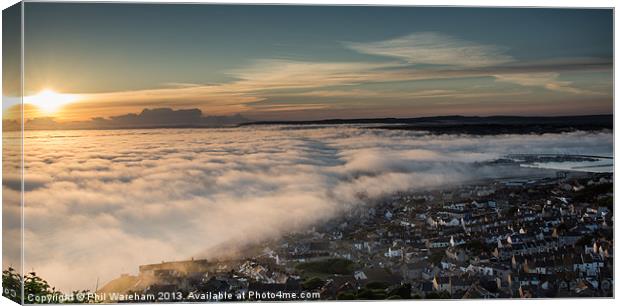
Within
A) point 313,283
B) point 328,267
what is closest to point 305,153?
point 328,267

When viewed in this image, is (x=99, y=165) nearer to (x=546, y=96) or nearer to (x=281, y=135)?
(x=281, y=135)

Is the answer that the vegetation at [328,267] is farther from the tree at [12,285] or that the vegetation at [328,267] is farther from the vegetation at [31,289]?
the tree at [12,285]

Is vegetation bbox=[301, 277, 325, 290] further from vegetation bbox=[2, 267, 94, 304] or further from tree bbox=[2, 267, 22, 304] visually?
tree bbox=[2, 267, 22, 304]

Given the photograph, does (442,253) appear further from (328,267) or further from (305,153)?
(305,153)

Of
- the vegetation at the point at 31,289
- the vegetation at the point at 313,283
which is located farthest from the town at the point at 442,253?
the vegetation at the point at 31,289

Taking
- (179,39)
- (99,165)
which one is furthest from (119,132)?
(179,39)

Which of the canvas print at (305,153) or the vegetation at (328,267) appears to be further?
the vegetation at (328,267)
